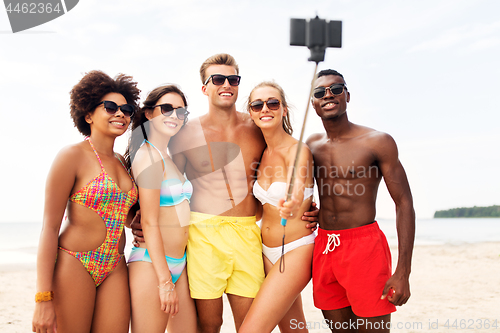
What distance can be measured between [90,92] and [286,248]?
2491mm

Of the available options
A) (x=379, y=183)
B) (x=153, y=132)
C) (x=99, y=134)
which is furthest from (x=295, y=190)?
(x=99, y=134)

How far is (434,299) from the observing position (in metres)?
8.66

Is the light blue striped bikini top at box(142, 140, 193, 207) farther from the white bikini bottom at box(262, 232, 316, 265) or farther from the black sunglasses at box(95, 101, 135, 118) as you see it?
the white bikini bottom at box(262, 232, 316, 265)

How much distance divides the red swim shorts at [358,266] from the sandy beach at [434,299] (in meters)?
3.51

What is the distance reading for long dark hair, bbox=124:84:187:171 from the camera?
3818 mm

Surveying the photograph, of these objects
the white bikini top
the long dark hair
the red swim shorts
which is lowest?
the red swim shorts

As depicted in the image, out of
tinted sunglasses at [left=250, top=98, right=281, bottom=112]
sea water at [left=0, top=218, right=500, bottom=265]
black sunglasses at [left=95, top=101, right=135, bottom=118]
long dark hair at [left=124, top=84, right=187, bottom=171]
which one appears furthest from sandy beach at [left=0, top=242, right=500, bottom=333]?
black sunglasses at [left=95, top=101, right=135, bottom=118]

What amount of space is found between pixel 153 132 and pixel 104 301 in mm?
1718

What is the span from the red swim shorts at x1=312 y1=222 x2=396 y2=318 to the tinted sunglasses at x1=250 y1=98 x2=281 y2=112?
1.45 m

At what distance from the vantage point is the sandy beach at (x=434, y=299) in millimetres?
6898

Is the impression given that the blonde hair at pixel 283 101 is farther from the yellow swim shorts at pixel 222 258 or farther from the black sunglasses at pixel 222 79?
the yellow swim shorts at pixel 222 258

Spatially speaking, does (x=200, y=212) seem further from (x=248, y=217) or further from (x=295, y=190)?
(x=295, y=190)

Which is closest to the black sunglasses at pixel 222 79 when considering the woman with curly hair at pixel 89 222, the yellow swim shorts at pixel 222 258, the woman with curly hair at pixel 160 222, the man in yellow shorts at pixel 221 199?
the man in yellow shorts at pixel 221 199

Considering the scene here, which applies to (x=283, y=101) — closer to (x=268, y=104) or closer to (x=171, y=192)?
(x=268, y=104)
